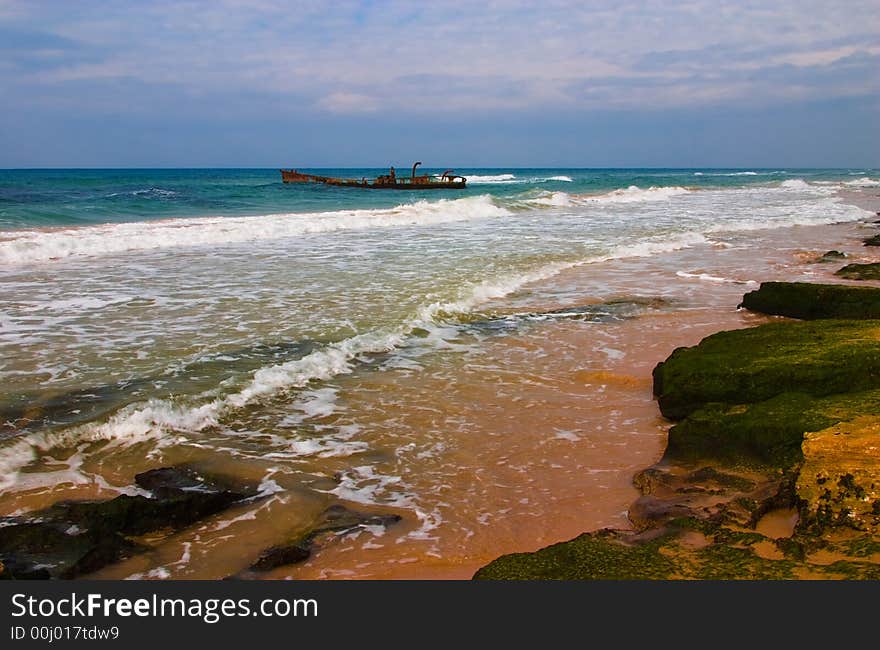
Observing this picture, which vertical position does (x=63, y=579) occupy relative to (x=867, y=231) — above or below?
below

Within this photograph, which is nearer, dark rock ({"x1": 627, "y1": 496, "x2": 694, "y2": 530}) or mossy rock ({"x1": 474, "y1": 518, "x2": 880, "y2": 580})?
mossy rock ({"x1": 474, "y1": 518, "x2": 880, "y2": 580})

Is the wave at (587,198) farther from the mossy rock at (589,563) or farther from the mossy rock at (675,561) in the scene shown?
the mossy rock at (589,563)

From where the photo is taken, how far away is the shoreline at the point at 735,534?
9.23ft

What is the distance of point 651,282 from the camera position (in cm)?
1225

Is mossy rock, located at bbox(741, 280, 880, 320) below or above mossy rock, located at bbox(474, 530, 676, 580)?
above

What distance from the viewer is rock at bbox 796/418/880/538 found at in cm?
311

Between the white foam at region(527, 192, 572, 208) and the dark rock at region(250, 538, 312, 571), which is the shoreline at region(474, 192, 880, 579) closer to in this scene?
the dark rock at region(250, 538, 312, 571)

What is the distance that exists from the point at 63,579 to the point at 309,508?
1.41 metres

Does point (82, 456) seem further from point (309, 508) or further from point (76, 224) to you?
point (76, 224)

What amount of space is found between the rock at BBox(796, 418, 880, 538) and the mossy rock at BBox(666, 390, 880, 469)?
0.33 metres

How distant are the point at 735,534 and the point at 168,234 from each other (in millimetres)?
19012

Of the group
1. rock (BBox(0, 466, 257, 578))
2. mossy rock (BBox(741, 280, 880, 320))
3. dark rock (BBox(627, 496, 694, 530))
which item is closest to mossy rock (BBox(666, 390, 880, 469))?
dark rock (BBox(627, 496, 694, 530))

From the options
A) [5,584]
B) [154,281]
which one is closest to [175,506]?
[5,584]

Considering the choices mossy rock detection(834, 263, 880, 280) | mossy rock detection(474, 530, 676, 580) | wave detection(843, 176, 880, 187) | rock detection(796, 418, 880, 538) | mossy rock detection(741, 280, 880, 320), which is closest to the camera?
mossy rock detection(474, 530, 676, 580)
